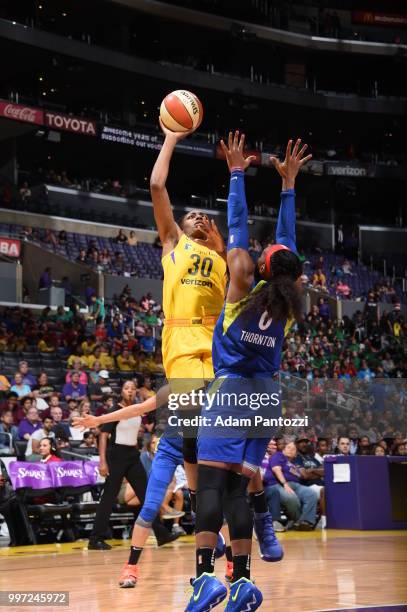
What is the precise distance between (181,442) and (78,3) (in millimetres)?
30510

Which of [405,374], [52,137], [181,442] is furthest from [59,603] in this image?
[52,137]

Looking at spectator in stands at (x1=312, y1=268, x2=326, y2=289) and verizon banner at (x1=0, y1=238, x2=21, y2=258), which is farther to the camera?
spectator in stands at (x1=312, y1=268, x2=326, y2=289)

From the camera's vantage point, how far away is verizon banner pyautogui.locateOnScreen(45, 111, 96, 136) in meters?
31.0

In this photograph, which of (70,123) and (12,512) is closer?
(12,512)

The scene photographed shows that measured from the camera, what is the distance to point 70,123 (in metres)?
31.7

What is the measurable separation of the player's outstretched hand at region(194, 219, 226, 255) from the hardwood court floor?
2371mm

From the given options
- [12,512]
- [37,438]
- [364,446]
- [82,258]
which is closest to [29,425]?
[37,438]

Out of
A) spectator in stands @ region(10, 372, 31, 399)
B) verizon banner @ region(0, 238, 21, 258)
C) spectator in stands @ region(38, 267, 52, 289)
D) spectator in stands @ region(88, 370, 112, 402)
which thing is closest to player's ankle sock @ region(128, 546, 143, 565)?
spectator in stands @ region(10, 372, 31, 399)

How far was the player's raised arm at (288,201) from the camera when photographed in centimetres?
549

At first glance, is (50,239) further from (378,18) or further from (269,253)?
(269,253)

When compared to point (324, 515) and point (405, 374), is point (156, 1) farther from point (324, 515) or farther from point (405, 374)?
point (324, 515)

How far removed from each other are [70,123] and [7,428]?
19693 mm

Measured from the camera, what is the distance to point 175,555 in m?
9.81

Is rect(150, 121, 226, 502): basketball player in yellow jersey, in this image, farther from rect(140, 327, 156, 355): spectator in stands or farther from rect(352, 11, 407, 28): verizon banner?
rect(352, 11, 407, 28): verizon banner
